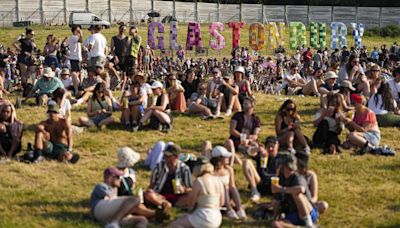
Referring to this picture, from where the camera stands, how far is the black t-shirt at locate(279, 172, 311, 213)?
28.0ft

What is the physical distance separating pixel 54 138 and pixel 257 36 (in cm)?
2873

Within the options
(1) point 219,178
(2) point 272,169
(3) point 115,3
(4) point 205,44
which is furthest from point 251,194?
(3) point 115,3

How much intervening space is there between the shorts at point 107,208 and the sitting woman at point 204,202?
0.79 metres

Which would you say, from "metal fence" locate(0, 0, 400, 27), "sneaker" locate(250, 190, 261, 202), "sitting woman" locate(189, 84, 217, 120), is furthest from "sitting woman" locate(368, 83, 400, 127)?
"metal fence" locate(0, 0, 400, 27)

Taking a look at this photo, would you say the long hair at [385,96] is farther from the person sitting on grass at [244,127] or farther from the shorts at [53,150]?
the shorts at [53,150]

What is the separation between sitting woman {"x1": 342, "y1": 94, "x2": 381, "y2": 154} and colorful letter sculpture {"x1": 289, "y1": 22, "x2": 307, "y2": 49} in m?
30.0

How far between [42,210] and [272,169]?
3573 millimetres

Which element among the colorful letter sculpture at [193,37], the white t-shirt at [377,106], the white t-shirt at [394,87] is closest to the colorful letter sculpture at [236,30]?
the colorful letter sculpture at [193,37]

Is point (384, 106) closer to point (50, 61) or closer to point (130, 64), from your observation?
point (130, 64)

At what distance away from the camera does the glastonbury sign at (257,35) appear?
128 feet

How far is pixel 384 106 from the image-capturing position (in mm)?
14906

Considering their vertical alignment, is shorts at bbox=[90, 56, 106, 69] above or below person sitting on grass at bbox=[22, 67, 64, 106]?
above

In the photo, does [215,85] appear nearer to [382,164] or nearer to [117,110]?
[117,110]

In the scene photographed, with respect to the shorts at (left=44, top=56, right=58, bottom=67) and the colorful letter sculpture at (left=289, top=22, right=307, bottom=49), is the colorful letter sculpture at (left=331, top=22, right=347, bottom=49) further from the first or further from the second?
the shorts at (left=44, top=56, right=58, bottom=67)
